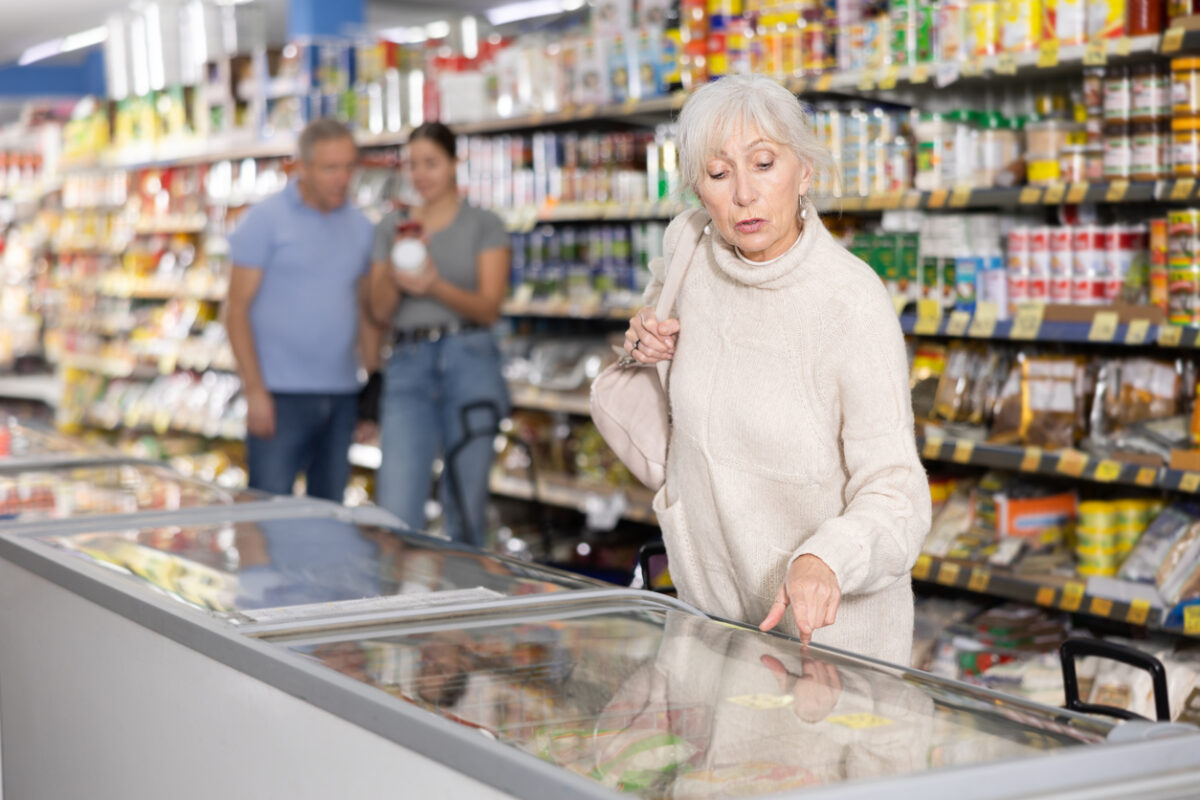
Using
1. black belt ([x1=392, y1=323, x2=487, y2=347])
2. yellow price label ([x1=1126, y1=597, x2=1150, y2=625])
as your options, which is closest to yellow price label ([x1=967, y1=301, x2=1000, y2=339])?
yellow price label ([x1=1126, y1=597, x2=1150, y2=625])

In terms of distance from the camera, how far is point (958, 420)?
3.86 m

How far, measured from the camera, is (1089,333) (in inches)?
134

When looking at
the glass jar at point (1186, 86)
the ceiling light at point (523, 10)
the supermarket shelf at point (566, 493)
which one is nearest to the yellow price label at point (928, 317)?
the glass jar at point (1186, 86)

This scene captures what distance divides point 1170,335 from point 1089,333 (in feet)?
0.70

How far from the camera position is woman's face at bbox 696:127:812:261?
71.4 inches

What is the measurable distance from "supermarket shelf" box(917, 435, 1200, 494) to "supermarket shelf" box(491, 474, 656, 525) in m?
1.18

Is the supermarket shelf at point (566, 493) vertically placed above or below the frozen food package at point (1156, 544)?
below

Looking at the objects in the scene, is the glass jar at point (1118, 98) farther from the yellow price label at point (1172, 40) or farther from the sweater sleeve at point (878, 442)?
the sweater sleeve at point (878, 442)

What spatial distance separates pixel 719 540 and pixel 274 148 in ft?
17.0

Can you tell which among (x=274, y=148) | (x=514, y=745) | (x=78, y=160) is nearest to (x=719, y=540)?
(x=514, y=745)

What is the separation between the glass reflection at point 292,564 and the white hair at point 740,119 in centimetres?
62

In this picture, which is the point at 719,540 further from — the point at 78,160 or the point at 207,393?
the point at 78,160

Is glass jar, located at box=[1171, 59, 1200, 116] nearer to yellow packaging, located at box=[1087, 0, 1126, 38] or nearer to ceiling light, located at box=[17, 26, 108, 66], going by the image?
yellow packaging, located at box=[1087, 0, 1126, 38]

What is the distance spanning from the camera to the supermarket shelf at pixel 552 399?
199 inches
